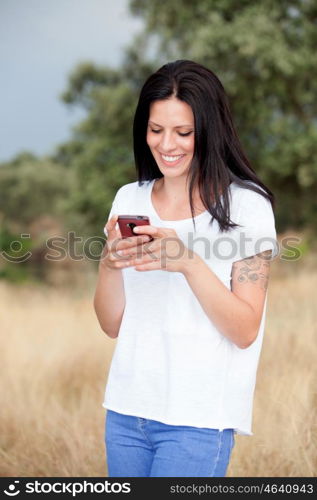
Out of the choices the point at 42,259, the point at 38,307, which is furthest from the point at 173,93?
the point at 42,259

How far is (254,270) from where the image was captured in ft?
5.51

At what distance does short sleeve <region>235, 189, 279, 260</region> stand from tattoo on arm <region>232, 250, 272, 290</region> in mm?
18

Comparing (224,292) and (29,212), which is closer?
(224,292)

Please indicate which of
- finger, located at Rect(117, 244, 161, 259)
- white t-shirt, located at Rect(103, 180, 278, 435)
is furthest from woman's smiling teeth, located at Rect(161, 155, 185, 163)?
finger, located at Rect(117, 244, 161, 259)

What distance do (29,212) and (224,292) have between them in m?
21.1

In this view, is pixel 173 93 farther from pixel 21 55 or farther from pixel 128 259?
pixel 21 55

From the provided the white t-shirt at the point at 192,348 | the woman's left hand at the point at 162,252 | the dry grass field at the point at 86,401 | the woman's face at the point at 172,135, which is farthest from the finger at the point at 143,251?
the dry grass field at the point at 86,401

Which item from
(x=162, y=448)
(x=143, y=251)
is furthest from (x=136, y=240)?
(x=162, y=448)

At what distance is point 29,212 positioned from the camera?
22188 millimetres

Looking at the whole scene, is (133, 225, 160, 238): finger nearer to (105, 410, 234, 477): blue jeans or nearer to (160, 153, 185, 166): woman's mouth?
(160, 153, 185, 166): woman's mouth

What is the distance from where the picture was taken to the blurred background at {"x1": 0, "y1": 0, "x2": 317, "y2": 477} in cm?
335

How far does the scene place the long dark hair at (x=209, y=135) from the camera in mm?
1704

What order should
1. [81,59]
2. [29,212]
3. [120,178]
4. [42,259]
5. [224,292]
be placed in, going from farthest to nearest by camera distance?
1. [29,212]
2. [42,259]
3. [81,59]
4. [120,178]
5. [224,292]

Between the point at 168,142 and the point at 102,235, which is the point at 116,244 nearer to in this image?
the point at 168,142
